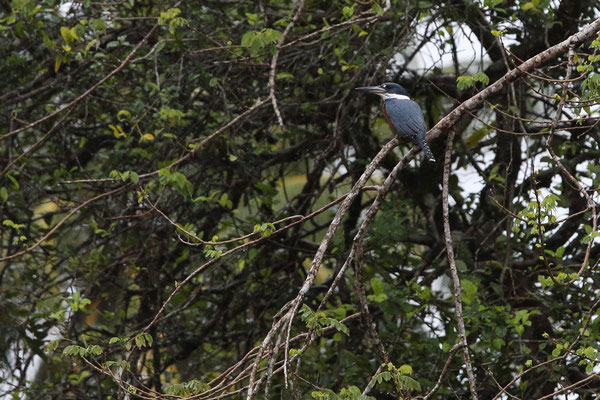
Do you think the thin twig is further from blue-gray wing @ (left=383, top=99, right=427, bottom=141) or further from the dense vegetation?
the dense vegetation

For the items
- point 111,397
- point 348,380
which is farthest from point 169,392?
point 111,397

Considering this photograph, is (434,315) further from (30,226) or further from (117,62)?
(30,226)

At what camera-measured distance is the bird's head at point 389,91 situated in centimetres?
496

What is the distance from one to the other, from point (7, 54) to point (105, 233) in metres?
1.46

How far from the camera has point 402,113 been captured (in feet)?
15.2

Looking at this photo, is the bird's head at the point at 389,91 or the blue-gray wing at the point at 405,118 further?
the bird's head at the point at 389,91

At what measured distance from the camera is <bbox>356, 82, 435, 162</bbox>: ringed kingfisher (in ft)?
14.4

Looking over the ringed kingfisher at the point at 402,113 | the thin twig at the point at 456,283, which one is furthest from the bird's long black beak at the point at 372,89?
the thin twig at the point at 456,283

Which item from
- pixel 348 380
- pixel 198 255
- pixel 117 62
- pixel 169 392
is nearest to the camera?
pixel 169 392

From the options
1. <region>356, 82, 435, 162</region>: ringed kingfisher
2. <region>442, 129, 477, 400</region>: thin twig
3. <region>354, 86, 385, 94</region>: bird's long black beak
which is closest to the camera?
<region>442, 129, 477, 400</region>: thin twig

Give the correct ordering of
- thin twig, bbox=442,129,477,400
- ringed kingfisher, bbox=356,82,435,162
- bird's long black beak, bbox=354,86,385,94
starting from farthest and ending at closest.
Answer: bird's long black beak, bbox=354,86,385,94 → ringed kingfisher, bbox=356,82,435,162 → thin twig, bbox=442,129,477,400

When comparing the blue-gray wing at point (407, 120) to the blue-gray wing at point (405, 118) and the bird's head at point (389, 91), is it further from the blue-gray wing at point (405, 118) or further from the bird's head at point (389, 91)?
the bird's head at point (389, 91)

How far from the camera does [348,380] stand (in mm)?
4715

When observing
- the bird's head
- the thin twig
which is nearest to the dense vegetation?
the bird's head
